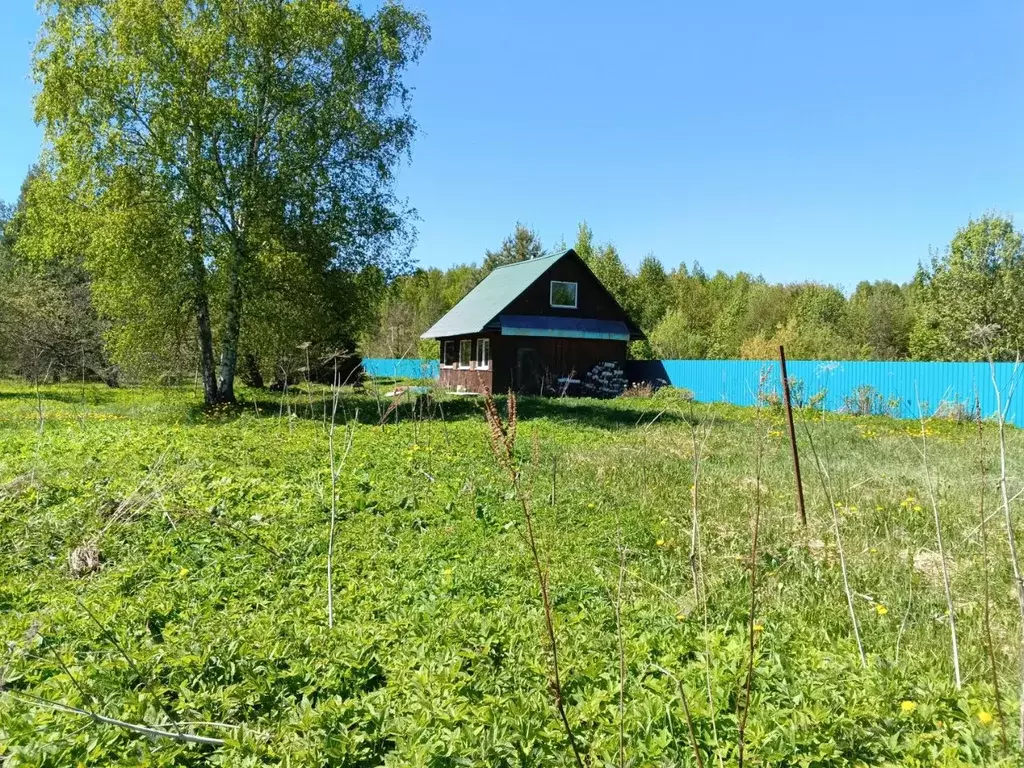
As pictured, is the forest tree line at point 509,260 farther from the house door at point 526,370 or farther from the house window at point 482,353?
the house door at point 526,370

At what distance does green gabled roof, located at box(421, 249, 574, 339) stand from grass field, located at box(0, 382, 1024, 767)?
17.1 meters

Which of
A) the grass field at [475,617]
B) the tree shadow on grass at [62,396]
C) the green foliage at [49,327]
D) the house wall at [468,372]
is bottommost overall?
the grass field at [475,617]

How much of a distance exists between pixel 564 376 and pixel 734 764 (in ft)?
74.3

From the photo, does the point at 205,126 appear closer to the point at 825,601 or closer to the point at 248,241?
the point at 248,241

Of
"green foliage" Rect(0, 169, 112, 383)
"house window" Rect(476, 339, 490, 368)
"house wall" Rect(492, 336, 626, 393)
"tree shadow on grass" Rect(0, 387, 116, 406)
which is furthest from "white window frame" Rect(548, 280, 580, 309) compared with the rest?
"green foliage" Rect(0, 169, 112, 383)

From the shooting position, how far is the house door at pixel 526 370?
2419 centimetres

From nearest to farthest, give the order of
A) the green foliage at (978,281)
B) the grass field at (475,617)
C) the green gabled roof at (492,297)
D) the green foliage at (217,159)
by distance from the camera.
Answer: the grass field at (475,617) → the green foliage at (217,159) → the green gabled roof at (492,297) → the green foliage at (978,281)

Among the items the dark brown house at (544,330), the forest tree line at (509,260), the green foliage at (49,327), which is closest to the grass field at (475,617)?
the forest tree line at (509,260)

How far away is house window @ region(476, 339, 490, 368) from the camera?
24828mm

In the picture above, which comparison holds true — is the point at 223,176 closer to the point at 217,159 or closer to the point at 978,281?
the point at 217,159

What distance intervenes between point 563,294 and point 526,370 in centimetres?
347

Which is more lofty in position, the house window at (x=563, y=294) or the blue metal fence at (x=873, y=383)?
the house window at (x=563, y=294)

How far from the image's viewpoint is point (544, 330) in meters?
23.8

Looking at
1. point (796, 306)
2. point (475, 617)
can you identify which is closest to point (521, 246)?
point (796, 306)
